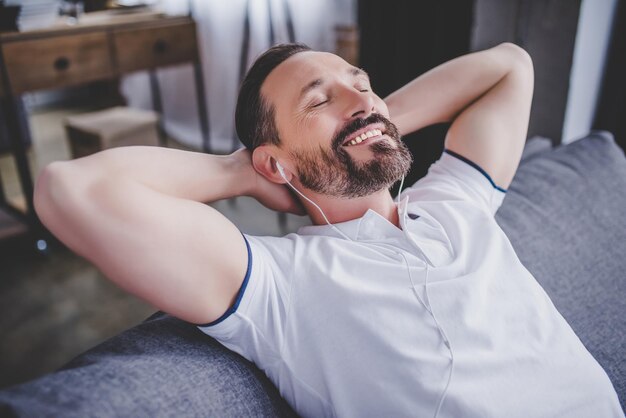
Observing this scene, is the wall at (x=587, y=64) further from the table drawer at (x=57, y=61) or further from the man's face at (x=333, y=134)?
the table drawer at (x=57, y=61)

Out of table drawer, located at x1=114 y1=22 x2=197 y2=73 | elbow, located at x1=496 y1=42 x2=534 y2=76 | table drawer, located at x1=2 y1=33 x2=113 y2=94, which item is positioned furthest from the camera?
table drawer, located at x1=114 y1=22 x2=197 y2=73

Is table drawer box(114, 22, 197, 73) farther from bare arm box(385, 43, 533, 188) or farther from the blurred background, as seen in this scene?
bare arm box(385, 43, 533, 188)

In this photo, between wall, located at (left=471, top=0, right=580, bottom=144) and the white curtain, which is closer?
wall, located at (left=471, top=0, right=580, bottom=144)

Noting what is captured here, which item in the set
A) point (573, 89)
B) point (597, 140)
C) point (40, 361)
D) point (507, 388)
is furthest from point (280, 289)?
point (573, 89)

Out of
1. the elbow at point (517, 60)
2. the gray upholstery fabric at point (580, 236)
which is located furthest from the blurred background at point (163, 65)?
the gray upholstery fabric at point (580, 236)

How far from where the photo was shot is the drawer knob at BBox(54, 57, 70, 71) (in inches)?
85.7

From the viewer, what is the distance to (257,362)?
0.86 metres

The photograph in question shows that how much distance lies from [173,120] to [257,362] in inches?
143

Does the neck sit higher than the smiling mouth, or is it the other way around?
the smiling mouth

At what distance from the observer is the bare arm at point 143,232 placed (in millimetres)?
735

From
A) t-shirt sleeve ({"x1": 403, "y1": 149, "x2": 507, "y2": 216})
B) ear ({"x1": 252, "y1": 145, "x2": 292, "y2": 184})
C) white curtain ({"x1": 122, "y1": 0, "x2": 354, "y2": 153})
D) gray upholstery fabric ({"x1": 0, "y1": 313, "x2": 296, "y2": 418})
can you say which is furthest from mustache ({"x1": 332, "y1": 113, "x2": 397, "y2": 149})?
white curtain ({"x1": 122, "y1": 0, "x2": 354, "y2": 153})

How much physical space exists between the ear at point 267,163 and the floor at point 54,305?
1.19 metres

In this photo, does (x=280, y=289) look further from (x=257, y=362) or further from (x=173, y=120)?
(x=173, y=120)

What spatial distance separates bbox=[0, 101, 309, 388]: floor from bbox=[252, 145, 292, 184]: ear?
47.0 inches
